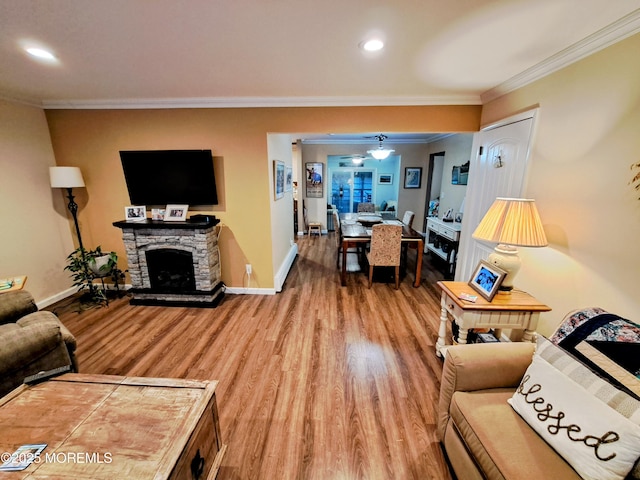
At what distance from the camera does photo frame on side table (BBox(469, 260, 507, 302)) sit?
1.79 m

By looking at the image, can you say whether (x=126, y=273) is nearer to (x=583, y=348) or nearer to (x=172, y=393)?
(x=172, y=393)

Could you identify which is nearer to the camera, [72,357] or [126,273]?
[72,357]

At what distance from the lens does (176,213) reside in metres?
3.16

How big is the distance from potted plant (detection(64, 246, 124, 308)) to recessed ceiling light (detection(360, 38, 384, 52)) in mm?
3597

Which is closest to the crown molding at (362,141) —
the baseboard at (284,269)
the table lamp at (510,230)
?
the baseboard at (284,269)

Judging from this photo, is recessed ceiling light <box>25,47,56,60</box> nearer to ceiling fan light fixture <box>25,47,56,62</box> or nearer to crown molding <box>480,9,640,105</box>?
ceiling fan light fixture <box>25,47,56,62</box>

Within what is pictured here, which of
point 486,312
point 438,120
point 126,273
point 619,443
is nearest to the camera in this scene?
point 619,443

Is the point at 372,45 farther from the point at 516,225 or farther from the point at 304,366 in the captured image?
the point at 304,366

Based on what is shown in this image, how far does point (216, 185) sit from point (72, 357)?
2.12 meters

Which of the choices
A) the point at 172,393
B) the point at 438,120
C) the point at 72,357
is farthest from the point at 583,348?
the point at 72,357

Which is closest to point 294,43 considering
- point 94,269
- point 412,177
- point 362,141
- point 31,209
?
point 94,269

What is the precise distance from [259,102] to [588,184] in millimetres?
3013

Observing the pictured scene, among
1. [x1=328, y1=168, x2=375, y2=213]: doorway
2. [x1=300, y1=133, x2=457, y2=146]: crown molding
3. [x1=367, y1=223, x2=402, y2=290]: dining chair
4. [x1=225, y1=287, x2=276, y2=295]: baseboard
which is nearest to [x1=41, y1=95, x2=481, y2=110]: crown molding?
[x1=367, y1=223, x2=402, y2=290]: dining chair

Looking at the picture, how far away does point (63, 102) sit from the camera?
2951 mm
